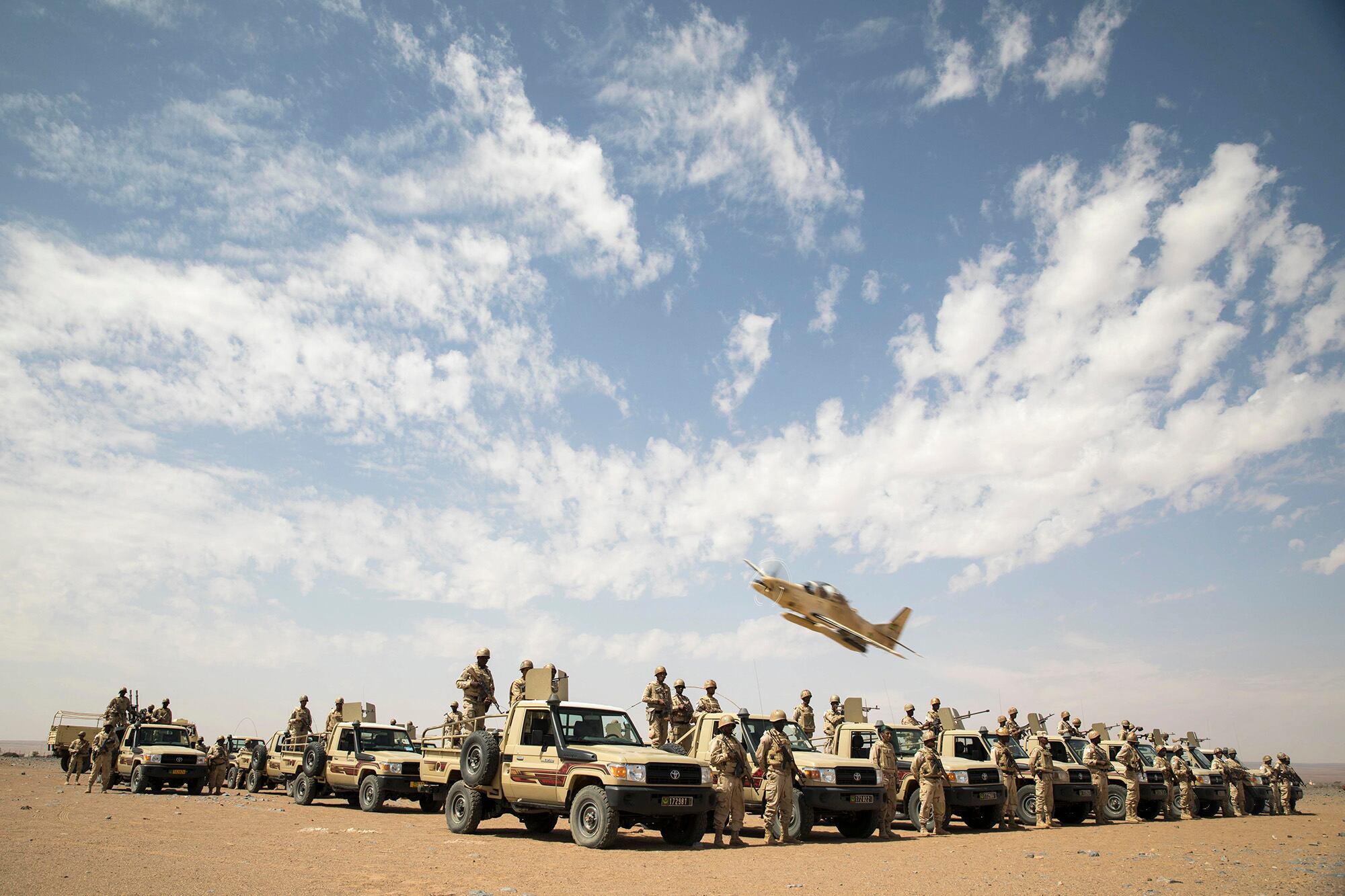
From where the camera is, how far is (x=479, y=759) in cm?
1243

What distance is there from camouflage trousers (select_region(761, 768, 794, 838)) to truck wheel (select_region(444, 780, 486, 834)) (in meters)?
4.21

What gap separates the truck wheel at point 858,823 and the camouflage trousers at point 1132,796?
825 cm

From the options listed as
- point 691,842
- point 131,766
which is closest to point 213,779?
point 131,766

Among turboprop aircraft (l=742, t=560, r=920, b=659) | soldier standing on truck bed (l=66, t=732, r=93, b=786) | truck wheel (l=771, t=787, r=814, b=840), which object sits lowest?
soldier standing on truck bed (l=66, t=732, r=93, b=786)

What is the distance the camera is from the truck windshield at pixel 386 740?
1802 centimetres

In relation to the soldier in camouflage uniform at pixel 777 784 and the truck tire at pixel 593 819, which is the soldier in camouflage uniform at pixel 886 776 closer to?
the soldier in camouflage uniform at pixel 777 784

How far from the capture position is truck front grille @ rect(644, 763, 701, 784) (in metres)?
11.1

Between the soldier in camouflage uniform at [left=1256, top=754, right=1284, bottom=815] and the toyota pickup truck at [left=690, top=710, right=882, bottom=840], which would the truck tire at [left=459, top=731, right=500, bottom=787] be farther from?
the soldier in camouflage uniform at [left=1256, top=754, right=1284, bottom=815]

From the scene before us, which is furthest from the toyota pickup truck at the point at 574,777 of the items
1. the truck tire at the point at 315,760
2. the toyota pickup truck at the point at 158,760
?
the toyota pickup truck at the point at 158,760

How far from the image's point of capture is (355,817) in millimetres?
15680

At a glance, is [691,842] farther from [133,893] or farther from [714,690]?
[133,893]

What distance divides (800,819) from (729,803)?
4.30 ft

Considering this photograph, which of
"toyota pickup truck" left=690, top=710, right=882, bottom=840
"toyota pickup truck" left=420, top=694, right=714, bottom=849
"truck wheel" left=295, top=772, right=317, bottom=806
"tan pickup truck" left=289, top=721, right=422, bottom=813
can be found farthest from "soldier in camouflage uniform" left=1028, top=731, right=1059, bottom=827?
"truck wheel" left=295, top=772, right=317, bottom=806

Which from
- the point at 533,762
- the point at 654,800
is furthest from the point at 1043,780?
the point at 533,762
